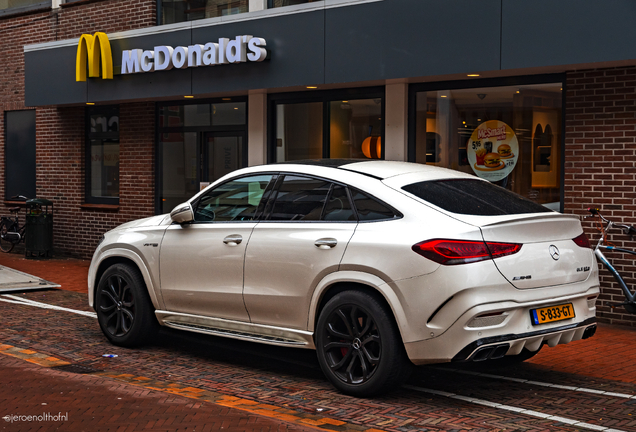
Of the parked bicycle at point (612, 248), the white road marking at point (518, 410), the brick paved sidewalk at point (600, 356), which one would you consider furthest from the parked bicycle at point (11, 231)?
the white road marking at point (518, 410)

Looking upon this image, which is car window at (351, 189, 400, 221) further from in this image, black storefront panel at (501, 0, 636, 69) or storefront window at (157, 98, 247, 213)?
storefront window at (157, 98, 247, 213)

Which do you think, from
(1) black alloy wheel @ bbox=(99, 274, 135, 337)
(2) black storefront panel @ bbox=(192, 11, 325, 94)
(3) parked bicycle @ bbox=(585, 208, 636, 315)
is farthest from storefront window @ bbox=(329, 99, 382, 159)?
(1) black alloy wheel @ bbox=(99, 274, 135, 337)

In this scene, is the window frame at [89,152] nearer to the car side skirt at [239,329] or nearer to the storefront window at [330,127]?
the storefront window at [330,127]

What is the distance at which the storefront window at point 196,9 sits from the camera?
1327 centimetres

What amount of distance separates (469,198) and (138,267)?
3.28m

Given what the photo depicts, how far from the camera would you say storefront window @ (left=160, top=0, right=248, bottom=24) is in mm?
13266

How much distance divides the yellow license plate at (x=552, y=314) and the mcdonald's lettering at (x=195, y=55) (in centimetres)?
726

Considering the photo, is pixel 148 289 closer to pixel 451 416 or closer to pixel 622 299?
pixel 451 416

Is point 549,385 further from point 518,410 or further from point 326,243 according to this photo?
point 326,243

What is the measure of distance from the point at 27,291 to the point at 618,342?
7904mm

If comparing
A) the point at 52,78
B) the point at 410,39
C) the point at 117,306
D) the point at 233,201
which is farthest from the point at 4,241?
the point at 233,201

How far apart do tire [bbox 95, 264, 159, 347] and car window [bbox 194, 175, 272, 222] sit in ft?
3.02

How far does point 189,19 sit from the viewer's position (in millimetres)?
14016

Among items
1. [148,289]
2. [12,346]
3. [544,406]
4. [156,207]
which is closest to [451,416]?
[544,406]
